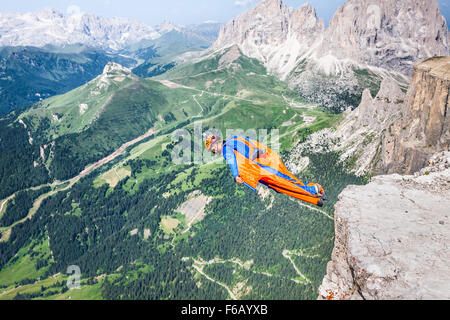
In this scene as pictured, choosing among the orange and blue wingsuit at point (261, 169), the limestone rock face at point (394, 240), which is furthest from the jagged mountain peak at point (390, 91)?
the orange and blue wingsuit at point (261, 169)

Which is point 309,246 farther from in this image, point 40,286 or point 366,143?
point 40,286

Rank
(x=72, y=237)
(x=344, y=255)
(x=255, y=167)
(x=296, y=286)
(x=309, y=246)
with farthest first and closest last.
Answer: (x=72, y=237)
(x=309, y=246)
(x=296, y=286)
(x=255, y=167)
(x=344, y=255)

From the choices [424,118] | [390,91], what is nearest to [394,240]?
[424,118]

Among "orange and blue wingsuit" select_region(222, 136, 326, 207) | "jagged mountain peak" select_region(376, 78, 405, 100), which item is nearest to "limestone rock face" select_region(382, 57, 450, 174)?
"jagged mountain peak" select_region(376, 78, 405, 100)

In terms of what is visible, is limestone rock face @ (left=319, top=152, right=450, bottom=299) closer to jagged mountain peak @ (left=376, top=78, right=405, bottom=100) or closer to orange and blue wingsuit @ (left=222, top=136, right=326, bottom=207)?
orange and blue wingsuit @ (left=222, top=136, right=326, bottom=207)

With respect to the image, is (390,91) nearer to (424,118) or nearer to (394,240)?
(424,118)

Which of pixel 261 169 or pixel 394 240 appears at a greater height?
pixel 261 169
